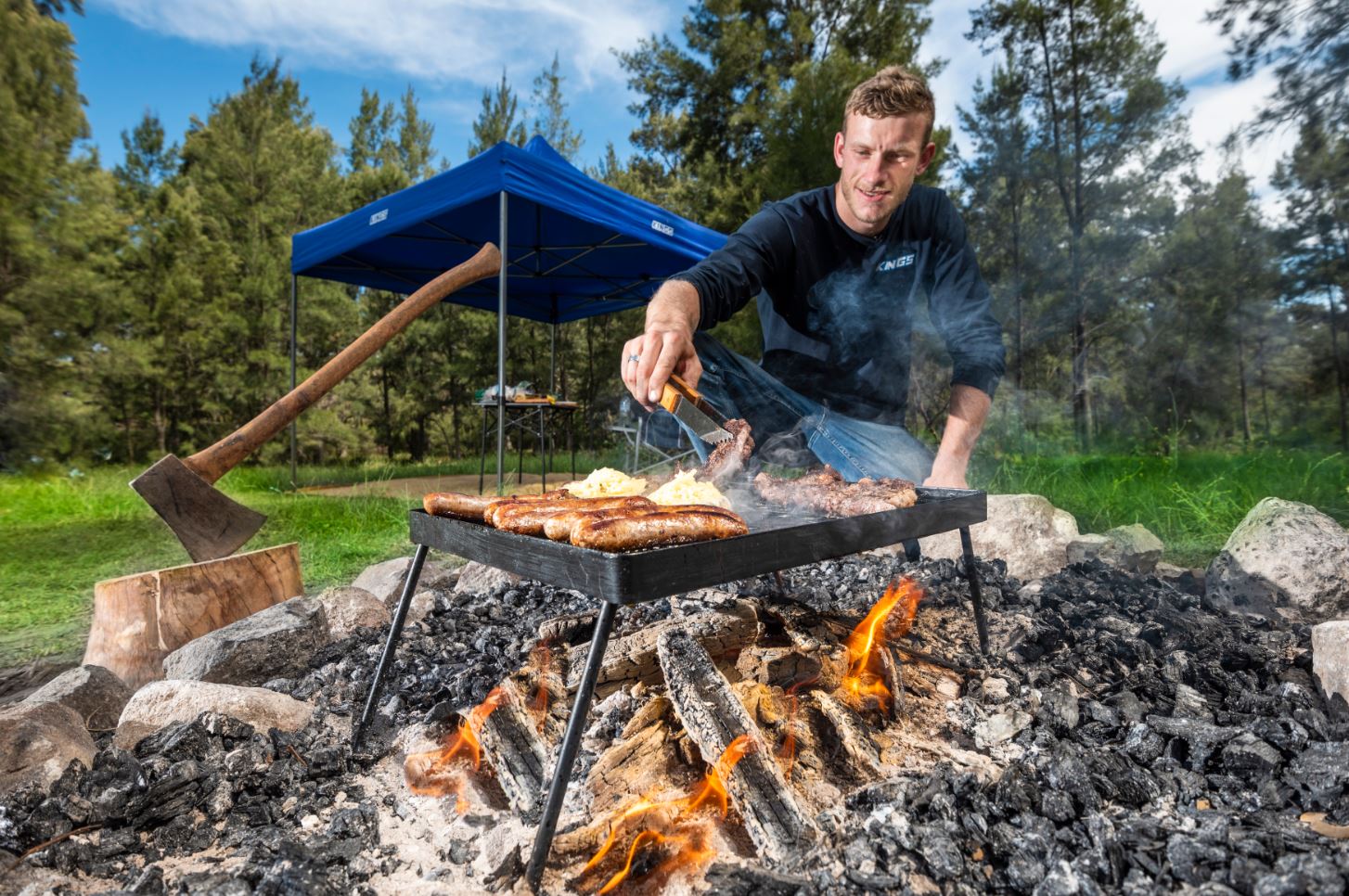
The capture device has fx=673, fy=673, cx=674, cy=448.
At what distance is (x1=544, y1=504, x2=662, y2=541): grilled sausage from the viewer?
1.50 m

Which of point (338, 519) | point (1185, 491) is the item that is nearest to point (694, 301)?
point (1185, 491)

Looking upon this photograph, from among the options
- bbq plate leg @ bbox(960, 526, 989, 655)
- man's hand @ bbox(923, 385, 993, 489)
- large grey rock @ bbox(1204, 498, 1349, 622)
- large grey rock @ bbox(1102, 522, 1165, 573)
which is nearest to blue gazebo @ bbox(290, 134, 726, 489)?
man's hand @ bbox(923, 385, 993, 489)

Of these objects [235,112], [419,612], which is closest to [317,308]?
[235,112]

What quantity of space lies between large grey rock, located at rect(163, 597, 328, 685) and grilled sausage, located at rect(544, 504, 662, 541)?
5.93ft

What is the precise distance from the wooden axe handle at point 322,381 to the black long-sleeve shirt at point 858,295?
2.31 m

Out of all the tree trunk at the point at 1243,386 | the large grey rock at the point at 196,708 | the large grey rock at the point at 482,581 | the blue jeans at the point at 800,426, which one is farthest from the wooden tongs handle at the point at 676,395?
the tree trunk at the point at 1243,386

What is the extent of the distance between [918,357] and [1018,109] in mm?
5805

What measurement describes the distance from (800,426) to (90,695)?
342 cm

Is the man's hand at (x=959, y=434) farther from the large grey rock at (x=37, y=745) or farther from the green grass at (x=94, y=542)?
the green grass at (x=94, y=542)

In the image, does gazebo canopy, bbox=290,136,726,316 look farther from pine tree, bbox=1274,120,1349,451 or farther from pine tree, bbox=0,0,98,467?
pine tree, bbox=1274,120,1349,451

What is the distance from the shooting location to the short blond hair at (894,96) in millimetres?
3199

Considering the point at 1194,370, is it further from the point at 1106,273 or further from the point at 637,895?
the point at 637,895

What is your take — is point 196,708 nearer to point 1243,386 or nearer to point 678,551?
point 678,551

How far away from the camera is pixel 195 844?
1643 mm
